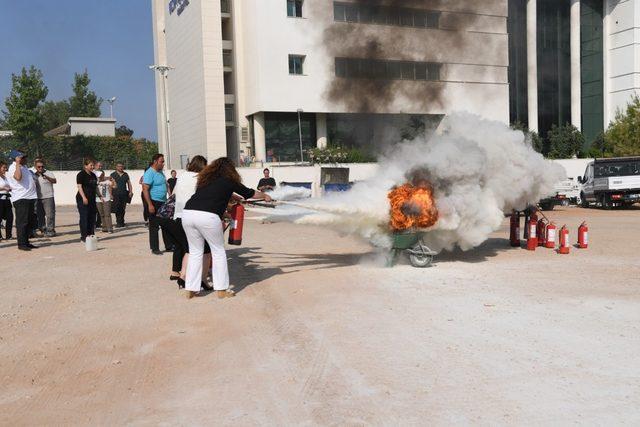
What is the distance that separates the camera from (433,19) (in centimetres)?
2158

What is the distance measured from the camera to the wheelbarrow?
28.7ft

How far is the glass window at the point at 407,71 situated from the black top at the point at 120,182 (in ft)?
44.6

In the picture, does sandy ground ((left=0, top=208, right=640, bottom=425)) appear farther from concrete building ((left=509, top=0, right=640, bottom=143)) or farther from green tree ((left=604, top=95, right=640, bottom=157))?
concrete building ((left=509, top=0, right=640, bottom=143))

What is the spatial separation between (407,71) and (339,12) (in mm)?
4196

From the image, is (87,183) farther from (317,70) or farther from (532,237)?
(317,70)

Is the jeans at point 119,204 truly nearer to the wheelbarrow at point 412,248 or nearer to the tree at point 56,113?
the wheelbarrow at point 412,248

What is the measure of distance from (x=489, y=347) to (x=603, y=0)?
54894 millimetres

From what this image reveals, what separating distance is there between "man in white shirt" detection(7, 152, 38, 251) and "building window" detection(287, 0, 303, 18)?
27.5 meters

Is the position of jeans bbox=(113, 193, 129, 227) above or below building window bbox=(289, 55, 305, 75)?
below

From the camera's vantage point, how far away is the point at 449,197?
352 inches

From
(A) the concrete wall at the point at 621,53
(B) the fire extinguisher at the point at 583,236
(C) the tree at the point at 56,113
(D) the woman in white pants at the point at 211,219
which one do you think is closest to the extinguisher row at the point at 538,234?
(B) the fire extinguisher at the point at 583,236

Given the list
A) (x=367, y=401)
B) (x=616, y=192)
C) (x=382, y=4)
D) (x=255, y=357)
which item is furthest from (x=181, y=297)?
(x=616, y=192)

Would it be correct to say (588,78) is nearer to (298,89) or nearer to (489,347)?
(298,89)

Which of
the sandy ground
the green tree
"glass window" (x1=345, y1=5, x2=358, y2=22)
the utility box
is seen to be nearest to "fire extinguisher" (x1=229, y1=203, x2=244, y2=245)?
the sandy ground
